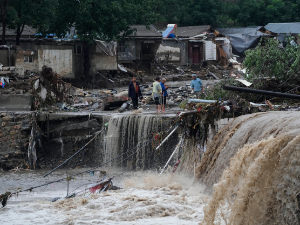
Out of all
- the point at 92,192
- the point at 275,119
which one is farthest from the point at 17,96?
the point at 275,119

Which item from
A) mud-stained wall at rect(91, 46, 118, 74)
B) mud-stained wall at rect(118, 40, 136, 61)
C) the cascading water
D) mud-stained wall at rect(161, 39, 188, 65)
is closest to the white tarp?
mud-stained wall at rect(161, 39, 188, 65)

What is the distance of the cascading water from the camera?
17234mm

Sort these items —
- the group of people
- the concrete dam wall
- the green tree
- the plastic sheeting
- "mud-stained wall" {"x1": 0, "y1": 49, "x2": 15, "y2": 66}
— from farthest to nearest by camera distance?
the plastic sheeting
"mud-stained wall" {"x1": 0, "y1": 49, "x2": 15, "y2": 66}
the group of people
the concrete dam wall
the green tree

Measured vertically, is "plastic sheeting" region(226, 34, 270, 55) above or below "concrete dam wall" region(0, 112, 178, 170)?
above

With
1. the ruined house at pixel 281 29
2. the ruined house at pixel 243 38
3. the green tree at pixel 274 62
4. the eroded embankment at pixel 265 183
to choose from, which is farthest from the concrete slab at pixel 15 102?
the ruined house at pixel 281 29

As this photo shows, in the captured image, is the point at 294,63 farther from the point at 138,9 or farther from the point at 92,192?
the point at 138,9

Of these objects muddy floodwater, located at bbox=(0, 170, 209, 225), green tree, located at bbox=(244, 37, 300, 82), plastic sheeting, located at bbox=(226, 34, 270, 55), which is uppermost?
plastic sheeting, located at bbox=(226, 34, 270, 55)

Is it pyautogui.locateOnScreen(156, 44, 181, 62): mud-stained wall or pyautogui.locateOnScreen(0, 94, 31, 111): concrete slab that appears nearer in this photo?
pyautogui.locateOnScreen(0, 94, 31, 111): concrete slab

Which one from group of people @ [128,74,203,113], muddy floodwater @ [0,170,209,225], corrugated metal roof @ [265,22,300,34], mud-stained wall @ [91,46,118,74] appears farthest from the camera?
corrugated metal roof @ [265,22,300,34]

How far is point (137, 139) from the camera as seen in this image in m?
17.7

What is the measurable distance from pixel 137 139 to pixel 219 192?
10.3 meters

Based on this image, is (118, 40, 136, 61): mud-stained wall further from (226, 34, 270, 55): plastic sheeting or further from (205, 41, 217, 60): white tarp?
(226, 34, 270, 55): plastic sheeting

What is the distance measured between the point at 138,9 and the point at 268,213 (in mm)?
24582

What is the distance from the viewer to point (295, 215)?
6.41m
